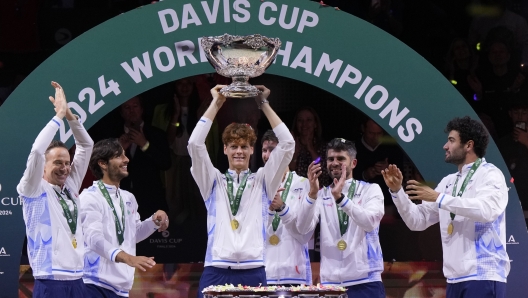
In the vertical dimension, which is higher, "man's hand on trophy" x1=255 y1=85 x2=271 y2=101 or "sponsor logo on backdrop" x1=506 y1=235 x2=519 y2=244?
"man's hand on trophy" x1=255 y1=85 x2=271 y2=101

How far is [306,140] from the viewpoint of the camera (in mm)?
9414

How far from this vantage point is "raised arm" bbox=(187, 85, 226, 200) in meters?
7.03

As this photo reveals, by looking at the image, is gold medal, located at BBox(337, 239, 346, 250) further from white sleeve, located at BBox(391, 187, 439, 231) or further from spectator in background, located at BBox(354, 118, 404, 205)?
spectator in background, located at BBox(354, 118, 404, 205)

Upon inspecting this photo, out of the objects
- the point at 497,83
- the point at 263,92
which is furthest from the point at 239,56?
the point at 497,83

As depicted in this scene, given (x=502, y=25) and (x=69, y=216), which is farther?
(x=502, y=25)

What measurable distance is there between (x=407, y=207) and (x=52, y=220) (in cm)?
276

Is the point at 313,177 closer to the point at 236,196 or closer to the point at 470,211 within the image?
the point at 236,196

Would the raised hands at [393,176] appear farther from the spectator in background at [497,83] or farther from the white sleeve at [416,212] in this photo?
the spectator in background at [497,83]

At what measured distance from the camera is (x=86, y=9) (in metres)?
9.09

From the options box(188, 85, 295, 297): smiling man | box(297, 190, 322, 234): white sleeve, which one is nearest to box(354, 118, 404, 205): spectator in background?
box(297, 190, 322, 234): white sleeve

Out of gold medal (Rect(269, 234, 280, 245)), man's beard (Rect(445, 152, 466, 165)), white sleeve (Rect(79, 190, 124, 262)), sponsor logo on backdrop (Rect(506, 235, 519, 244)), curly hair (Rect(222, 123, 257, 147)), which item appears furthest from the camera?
sponsor logo on backdrop (Rect(506, 235, 519, 244))

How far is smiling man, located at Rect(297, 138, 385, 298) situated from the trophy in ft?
4.10

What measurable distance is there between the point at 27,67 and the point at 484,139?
14.1 ft

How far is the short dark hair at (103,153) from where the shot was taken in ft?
25.6
